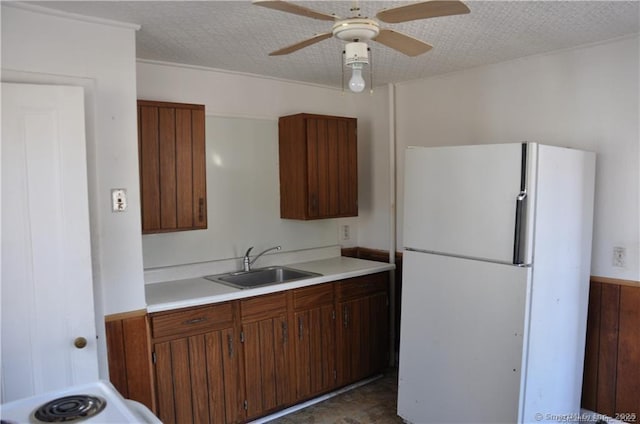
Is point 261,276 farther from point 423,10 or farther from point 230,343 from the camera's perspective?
point 423,10

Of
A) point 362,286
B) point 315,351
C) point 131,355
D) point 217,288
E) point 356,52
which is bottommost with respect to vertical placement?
point 315,351

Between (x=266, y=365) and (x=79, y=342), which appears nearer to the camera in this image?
(x=79, y=342)

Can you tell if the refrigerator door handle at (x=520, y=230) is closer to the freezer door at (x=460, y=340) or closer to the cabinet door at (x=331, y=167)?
the freezer door at (x=460, y=340)

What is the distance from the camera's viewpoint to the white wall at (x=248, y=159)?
3.04 meters

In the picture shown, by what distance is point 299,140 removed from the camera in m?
3.41

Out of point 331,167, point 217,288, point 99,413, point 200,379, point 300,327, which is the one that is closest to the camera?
point 99,413

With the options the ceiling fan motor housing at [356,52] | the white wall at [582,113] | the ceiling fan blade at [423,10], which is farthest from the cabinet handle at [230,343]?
the white wall at [582,113]

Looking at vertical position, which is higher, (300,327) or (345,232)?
(345,232)

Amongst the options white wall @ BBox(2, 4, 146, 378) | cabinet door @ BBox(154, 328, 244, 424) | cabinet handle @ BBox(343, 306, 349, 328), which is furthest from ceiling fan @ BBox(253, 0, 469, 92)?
cabinet handle @ BBox(343, 306, 349, 328)

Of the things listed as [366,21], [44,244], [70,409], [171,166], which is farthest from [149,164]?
[366,21]

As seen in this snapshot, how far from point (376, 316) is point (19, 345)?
2.32 meters

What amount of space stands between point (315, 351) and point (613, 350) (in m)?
1.81

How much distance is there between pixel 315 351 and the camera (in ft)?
10.3

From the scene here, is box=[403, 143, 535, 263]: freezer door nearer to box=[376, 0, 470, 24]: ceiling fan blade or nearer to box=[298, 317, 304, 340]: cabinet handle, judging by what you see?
box=[298, 317, 304, 340]: cabinet handle
